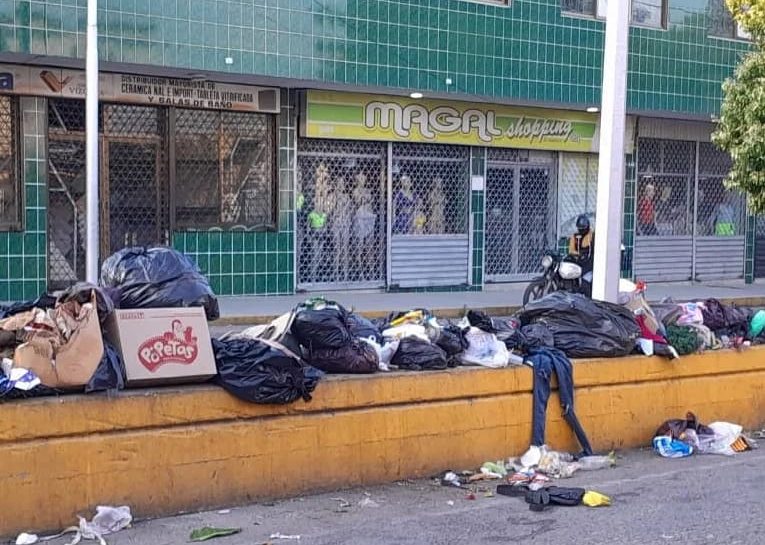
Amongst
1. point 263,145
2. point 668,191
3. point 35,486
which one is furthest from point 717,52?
point 35,486

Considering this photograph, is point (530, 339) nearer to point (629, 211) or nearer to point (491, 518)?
point (491, 518)

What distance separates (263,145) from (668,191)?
32.5ft

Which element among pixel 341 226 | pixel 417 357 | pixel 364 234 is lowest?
pixel 417 357

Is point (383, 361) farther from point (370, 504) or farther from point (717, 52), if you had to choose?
point (717, 52)

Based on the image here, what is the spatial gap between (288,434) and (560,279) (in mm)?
9743

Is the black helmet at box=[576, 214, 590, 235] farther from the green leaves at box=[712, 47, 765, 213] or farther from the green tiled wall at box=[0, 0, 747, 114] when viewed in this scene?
the green tiled wall at box=[0, 0, 747, 114]

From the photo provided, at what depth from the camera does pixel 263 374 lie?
21.1 ft

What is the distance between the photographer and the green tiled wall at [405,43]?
14398 millimetres

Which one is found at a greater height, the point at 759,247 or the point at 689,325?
the point at 759,247

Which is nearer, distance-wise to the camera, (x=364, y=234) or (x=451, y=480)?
(x=451, y=480)

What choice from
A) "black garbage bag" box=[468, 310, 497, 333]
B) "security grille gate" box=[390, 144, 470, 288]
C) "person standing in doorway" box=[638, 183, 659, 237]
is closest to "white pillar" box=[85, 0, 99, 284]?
"black garbage bag" box=[468, 310, 497, 333]

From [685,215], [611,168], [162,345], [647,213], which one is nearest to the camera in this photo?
[162,345]

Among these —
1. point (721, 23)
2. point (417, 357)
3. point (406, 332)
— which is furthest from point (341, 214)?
point (417, 357)

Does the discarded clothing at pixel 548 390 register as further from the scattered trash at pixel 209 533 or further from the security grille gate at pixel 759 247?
the security grille gate at pixel 759 247
